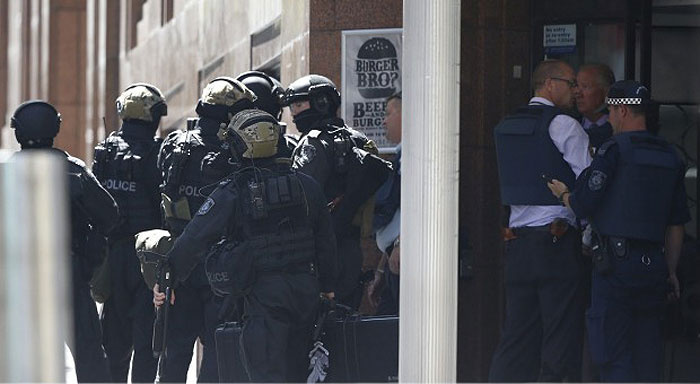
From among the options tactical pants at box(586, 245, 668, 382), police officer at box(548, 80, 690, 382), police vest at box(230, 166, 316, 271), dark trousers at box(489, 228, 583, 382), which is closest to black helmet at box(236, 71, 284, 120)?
police vest at box(230, 166, 316, 271)

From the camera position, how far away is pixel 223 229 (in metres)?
8.20

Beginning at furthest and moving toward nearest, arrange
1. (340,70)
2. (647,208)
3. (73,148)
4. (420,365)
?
1. (73,148)
2. (340,70)
3. (647,208)
4. (420,365)

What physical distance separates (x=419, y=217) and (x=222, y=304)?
1.63m

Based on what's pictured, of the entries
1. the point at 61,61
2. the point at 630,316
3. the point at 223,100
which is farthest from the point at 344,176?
the point at 61,61

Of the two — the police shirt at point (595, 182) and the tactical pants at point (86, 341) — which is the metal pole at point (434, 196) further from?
the tactical pants at point (86, 341)

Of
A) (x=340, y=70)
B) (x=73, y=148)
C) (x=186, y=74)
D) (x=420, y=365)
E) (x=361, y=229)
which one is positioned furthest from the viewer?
(x=73, y=148)

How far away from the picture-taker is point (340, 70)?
10789 millimetres

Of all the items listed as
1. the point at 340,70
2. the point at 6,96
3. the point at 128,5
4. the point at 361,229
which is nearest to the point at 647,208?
the point at 361,229

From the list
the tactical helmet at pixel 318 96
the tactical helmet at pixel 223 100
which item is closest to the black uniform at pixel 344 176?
the tactical helmet at pixel 318 96

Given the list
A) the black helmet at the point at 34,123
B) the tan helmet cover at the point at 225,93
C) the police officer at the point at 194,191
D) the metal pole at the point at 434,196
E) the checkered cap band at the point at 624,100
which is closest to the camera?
the metal pole at the point at 434,196

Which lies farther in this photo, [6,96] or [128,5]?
[6,96]

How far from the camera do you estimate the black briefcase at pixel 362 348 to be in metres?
8.69

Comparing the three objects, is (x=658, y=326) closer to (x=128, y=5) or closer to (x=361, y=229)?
(x=361, y=229)

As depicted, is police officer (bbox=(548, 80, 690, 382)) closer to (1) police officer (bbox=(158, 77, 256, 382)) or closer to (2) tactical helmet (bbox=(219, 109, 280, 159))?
(2) tactical helmet (bbox=(219, 109, 280, 159))
